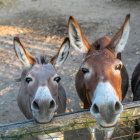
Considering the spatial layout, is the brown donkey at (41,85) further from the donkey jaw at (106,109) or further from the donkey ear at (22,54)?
the donkey jaw at (106,109)

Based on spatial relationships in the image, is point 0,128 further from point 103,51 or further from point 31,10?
point 31,10

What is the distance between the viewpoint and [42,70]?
3447 mm

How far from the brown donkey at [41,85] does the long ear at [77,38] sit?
14 cm

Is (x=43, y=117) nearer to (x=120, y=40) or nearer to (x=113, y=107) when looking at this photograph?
(x=113, y=107)

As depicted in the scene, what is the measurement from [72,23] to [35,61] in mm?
1208

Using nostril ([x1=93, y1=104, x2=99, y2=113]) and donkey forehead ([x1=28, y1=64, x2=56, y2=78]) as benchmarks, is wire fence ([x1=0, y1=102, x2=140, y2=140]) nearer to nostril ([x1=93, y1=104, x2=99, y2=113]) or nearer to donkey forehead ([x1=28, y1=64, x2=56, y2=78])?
nostril ([x1=93, y1=104, x2=99, y2=113])

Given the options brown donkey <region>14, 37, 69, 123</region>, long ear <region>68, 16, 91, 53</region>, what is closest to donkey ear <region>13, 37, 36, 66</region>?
brown donkey <region>14, 37, 69, 123</region>

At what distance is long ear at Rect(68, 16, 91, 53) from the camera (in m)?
3.28

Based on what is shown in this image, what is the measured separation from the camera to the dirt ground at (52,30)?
246 inches

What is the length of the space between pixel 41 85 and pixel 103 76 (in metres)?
1.05

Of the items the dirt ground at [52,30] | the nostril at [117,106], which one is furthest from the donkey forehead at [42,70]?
the dirt ground at [52,30]

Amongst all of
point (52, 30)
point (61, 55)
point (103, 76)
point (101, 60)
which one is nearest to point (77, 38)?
point (61, 55)

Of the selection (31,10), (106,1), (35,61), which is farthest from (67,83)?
(106,1)

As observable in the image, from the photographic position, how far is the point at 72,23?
324 centimetres
